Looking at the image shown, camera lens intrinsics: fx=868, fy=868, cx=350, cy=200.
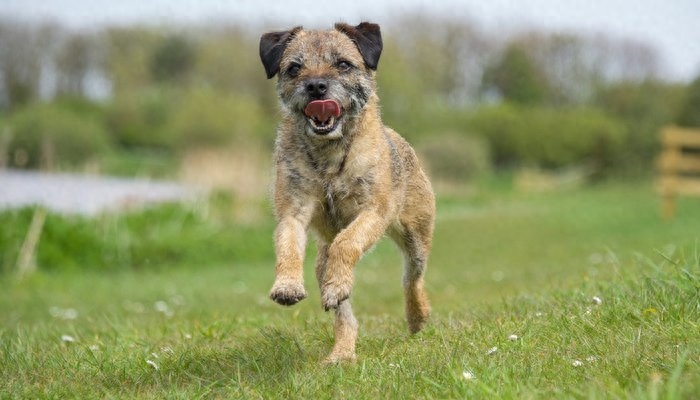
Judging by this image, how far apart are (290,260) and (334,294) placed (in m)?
0.34

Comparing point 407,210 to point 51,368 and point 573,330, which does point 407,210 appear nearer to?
point 573,330

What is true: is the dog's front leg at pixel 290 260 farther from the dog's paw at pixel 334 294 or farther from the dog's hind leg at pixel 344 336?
the dog's hind leg at pixel 344 336

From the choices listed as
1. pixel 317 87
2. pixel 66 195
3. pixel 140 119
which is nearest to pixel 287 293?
pixel 317 87

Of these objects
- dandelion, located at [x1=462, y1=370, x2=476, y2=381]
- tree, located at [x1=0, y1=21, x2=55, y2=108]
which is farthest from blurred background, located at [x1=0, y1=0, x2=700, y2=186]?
dandelion, located at [x1=462, y1=370, x2=476, y2=381]

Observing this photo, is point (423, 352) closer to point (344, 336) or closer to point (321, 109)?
point (344, 336)

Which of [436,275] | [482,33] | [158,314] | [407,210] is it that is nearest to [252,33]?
[482,33]

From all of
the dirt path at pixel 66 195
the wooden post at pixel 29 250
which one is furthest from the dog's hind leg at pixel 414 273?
the dirt path at pixel 66 195

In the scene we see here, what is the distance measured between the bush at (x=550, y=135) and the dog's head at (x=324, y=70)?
45.8 m

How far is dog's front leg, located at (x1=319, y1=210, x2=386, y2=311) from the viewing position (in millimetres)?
4926

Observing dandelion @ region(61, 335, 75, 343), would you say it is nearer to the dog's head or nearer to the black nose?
the dog's head

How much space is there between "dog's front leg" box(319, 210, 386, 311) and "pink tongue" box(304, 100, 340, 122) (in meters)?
0.65

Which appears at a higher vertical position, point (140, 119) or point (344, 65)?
point (344, 65)

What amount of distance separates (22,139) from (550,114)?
36.7 m

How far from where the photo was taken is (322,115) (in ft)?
17.6
